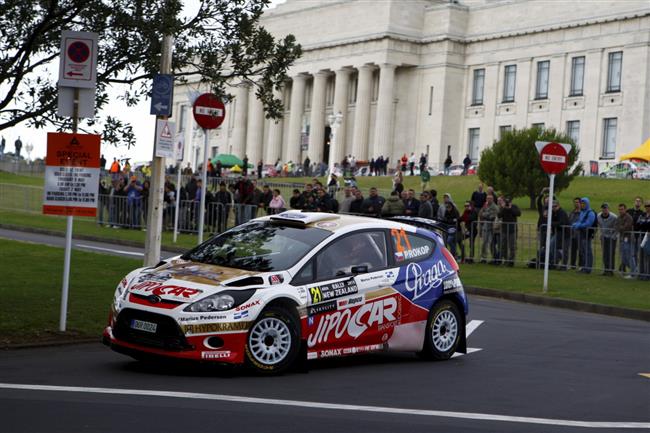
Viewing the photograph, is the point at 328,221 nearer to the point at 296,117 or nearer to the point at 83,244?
the point at 83,244

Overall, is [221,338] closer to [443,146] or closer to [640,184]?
[640,184]

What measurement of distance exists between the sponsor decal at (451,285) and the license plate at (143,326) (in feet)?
12.3

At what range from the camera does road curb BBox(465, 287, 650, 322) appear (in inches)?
838

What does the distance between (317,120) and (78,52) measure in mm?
87411

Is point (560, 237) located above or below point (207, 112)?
below

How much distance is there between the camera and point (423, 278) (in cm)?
1361

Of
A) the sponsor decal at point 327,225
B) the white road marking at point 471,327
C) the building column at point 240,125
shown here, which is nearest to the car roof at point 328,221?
the sponsor decal at point 327,225

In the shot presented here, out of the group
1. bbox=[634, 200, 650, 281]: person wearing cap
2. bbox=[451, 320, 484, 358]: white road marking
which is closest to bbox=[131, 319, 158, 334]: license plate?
bbox=[451, 320, 484, 358]: white road marking

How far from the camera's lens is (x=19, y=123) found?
1487cm

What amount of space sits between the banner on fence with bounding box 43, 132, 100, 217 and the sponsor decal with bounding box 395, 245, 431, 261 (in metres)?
3.45

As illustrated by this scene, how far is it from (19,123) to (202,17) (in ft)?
9.20

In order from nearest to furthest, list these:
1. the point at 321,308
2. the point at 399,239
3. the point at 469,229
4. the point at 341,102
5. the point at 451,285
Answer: the point at 321,308, the point at 399,239, the point at 451,285, the point at 469,229, the point at 341,102

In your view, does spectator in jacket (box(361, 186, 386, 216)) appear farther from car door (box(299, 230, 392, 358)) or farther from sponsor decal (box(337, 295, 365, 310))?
sponsor decal (box(337, 295, 365, 310))

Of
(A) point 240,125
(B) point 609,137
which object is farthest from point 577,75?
(A) point 240,125
